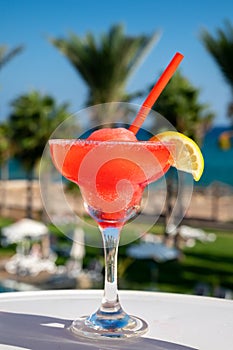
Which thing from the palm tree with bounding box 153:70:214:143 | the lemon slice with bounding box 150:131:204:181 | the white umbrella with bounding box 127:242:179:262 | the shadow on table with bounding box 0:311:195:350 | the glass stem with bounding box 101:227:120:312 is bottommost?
the shadow on table with bounding box 0:311:195:350

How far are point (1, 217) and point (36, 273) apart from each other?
9427mm

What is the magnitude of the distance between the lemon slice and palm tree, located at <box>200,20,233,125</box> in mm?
9718

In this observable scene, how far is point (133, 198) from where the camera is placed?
3.54ft

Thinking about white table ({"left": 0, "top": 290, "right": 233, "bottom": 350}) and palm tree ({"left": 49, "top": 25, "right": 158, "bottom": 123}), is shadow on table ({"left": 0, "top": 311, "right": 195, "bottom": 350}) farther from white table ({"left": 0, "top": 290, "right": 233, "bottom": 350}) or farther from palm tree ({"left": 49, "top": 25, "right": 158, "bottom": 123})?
palm tree ({"left": 49, "top": 25, "right": 158, "bottom": 123})

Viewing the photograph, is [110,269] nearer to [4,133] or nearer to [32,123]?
[32,123]

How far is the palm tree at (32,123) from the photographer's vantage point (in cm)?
1706

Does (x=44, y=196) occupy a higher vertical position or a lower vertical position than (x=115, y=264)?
higher

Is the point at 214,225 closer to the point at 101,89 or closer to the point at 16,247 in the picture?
the point at 16,247

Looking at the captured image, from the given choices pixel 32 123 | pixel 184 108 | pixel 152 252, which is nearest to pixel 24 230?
pixel 32 123

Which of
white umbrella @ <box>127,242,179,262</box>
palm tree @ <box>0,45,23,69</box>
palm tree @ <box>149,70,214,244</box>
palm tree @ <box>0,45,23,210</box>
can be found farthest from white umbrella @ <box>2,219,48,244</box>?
palm tree @ <box>0,45,23,69</box>

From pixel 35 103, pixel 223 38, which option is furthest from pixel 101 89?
pixel 35 103

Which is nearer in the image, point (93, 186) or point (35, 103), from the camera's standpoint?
point (93, 186)

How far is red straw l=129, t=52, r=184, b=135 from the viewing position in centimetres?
110

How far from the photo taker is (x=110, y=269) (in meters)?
1.08
